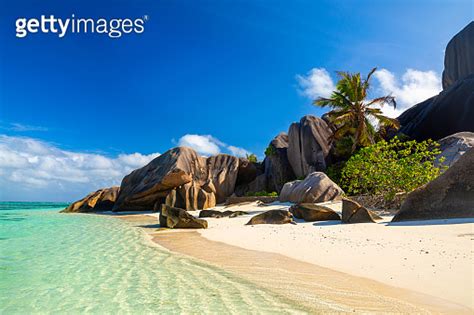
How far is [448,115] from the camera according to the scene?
78.8 feet

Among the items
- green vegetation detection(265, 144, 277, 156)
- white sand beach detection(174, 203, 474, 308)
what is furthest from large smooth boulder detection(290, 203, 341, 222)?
green vegetation detection(265, 144, 277, 156)

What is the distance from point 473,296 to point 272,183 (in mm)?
25115

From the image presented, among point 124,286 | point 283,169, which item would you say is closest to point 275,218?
point 124,286

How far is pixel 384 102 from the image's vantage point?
2258cm

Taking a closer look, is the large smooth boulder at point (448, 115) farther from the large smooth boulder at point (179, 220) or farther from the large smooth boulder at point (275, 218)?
the large smooth boulder at point (179, 220)

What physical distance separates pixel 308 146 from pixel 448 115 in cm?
1060

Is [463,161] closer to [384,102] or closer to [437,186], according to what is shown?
[437,186]

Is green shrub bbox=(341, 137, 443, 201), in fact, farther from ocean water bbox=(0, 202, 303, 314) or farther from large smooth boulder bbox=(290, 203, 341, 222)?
ocean water bbox=(0, 202, 303, 314)

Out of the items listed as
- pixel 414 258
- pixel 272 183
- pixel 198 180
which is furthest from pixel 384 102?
pixel 414 258

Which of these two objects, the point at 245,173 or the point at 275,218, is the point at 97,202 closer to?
the point at 245,173

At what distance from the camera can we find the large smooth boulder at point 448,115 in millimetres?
23094

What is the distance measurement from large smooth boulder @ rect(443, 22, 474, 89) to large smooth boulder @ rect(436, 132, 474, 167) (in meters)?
18.3

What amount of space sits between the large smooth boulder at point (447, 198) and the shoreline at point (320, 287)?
3895 millimetres

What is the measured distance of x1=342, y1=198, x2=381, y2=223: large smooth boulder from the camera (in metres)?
8.09
